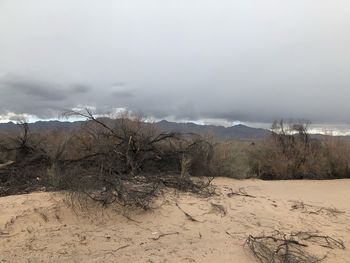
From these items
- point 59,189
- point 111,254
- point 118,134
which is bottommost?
point 111,254

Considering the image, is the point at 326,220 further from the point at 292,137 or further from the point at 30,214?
the point at 292,137

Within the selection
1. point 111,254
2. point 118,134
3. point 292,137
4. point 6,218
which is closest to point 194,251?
point 111,254

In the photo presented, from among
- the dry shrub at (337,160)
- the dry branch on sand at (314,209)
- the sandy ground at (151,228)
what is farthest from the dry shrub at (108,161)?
the dry shrub at (337,160)

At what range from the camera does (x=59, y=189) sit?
11.2 meters

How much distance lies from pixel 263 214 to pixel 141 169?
5.68 metres

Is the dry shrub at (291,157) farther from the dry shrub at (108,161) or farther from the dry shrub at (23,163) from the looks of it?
the dry shrub at (23,163)

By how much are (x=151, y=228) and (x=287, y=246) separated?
102 inches

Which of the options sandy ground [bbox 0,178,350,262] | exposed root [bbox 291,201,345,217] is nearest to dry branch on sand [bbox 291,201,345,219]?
exposed root [bbox 291,201,345,217]

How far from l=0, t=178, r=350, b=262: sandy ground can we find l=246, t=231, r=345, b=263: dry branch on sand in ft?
0.63

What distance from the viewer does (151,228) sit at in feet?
31.4

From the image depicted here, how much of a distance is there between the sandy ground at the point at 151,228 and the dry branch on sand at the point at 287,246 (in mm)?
191

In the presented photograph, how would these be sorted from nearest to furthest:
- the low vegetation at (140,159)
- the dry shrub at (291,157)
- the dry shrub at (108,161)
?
the dry shrub at (108,161)
the low vegetation at (140,159)
the dry shrub at (291,157)

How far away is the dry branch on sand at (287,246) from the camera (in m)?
8.79

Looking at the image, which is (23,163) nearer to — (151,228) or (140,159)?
(140,159)
